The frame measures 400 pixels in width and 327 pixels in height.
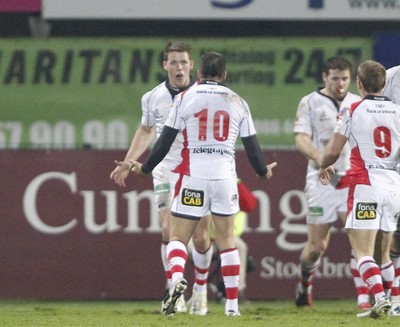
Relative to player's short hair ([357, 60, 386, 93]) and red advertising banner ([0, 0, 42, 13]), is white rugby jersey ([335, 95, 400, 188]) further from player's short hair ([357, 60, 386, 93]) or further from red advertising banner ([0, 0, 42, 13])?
red advertising banner ([0, 0, 42, 13])

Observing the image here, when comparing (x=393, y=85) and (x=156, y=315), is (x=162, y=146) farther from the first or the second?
(x=393, y=85)

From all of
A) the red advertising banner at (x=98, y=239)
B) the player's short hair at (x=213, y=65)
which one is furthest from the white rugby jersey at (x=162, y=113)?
the red advertising banner at (x=98, y=239)

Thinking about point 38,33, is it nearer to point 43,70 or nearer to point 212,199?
point 43,70

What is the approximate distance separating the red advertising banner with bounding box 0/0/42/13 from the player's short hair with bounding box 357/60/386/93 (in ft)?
21.3

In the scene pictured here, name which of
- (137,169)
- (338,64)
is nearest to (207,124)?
(137,169)

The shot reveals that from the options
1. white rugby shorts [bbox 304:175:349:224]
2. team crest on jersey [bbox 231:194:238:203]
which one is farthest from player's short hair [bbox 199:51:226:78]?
white rugby shorts [bbox 304:175:349:224]

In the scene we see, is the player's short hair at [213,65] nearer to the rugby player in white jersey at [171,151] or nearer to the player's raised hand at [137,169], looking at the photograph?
the player's raised hand at [137,169]

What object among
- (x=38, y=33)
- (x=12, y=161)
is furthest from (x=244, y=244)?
(x=38, y=33)

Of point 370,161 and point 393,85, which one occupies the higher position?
point 393,85

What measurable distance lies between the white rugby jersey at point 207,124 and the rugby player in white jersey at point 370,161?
84 cm

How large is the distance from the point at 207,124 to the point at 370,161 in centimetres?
133

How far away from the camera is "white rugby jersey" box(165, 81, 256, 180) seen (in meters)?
12.7

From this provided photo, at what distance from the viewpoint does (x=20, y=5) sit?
18156mm

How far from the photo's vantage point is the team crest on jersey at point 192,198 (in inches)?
502
